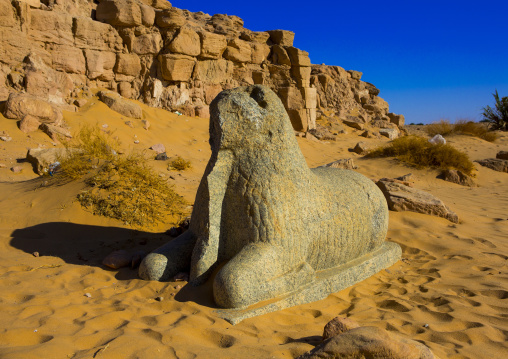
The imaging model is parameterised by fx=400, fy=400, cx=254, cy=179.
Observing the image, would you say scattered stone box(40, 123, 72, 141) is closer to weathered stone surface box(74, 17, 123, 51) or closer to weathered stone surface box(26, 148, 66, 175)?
weathered stone surface box(26, 148, 66, 175)

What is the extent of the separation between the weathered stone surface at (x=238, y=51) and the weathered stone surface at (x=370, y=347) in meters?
13.0

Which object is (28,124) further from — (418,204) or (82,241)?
(418,204)

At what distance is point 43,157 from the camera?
20.7 feet

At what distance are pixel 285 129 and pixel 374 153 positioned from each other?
8802 millimetres

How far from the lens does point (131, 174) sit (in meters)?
5.04

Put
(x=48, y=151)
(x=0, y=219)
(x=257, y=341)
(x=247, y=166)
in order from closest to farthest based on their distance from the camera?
(x=257, y=341) < (x=247, y=166) < (x=0, y=219) < (x=48, y=151)

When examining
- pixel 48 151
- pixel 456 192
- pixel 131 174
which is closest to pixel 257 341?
pixel 131 174

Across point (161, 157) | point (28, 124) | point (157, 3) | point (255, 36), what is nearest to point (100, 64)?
point (157, 3)

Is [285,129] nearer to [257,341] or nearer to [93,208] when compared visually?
[257,341]

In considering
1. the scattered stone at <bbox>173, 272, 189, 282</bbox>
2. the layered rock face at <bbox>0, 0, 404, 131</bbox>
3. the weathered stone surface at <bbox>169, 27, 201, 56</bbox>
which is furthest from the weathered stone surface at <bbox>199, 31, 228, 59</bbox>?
the scattered stone at <bbox>173, 272, 189, 282</bbox>

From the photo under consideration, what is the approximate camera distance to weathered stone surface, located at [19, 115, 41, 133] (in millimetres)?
8328

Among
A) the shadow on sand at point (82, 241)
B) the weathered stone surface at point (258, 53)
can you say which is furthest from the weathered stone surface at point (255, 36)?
the shadow on sand at point (82, 241)

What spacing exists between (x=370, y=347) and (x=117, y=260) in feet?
7.77

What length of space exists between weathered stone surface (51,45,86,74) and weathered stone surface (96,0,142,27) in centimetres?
134
